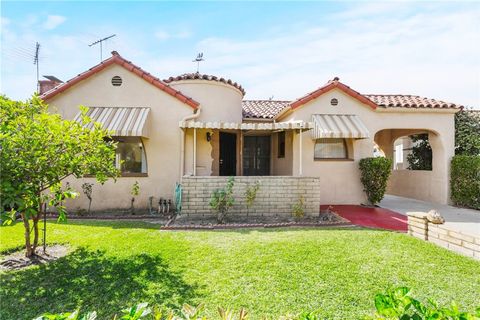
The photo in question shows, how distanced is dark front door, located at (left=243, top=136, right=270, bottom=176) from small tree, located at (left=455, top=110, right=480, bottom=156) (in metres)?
15.9

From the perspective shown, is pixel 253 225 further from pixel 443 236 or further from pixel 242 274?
pixel 443 236

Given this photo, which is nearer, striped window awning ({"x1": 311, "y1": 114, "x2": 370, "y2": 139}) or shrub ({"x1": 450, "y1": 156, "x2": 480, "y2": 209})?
striped window awning ({"x1": 311, "y1": 114, "x2": 370, "y2": 139})

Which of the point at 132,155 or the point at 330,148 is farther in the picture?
the point at 330,148

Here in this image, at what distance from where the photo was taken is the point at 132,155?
61.7ft

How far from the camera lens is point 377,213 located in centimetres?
1788

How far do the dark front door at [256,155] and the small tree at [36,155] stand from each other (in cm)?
1643

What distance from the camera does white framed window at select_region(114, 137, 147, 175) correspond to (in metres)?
18.6

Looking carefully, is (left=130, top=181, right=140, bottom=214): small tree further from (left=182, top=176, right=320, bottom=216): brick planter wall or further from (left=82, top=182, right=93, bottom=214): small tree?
(left=182, top=176, right=320, bottom=216): brick planter wall

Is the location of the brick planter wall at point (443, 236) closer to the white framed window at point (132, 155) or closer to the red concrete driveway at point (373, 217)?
the red concrete driveway at point (373, 217)

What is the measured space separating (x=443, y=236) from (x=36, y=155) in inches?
608

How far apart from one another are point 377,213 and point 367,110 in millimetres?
8446

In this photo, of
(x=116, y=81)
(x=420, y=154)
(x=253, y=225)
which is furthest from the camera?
(x=420, y=154)

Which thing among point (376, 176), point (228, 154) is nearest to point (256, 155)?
point (228, 154)

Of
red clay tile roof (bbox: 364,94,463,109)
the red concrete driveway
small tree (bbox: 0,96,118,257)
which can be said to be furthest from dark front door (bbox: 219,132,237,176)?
small tree (bbox: 0,96,118,257)
